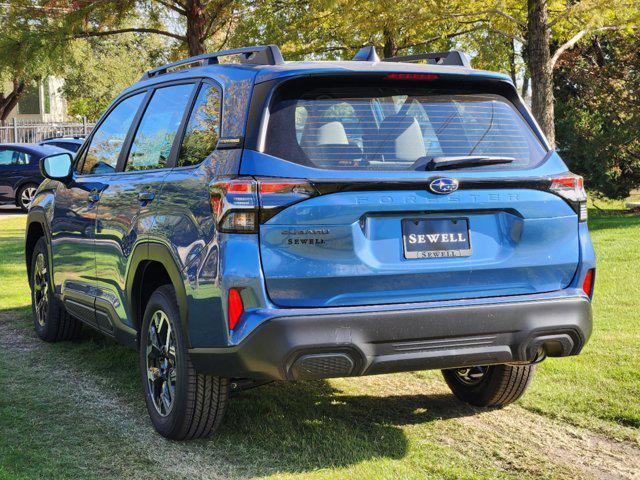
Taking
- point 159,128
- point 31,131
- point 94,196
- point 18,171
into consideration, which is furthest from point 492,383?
point 31,131

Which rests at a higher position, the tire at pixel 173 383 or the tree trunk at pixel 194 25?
the tree trunk at pixel 194 25

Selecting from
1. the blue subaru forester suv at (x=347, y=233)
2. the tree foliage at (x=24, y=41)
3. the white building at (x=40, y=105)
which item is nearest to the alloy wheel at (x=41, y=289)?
the blue subaru forester suv at (x=347, y=233)

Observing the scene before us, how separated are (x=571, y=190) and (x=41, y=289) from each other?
4471mm

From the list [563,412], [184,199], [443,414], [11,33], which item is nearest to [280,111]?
[184,199]

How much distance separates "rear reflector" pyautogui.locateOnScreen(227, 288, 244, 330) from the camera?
403cm

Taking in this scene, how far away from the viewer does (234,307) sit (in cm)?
406

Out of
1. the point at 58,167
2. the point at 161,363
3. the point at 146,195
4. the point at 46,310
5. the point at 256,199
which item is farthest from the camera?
the point at 46,310

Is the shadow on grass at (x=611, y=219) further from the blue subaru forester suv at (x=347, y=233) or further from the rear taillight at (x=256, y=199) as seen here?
the rear taillight at (x=256, y=199)

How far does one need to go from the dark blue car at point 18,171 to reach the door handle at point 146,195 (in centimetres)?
1696

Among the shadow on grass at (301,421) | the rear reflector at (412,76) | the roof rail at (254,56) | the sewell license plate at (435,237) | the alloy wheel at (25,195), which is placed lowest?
the shadow on grass at (301,421)

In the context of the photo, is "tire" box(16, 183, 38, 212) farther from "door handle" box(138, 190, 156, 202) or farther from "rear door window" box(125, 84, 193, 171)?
"door handle" box(138, 190, 156, 202)

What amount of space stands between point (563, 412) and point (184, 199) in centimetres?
247

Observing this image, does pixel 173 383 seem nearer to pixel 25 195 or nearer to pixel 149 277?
pixel 149 277

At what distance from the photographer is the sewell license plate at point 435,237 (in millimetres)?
4215
